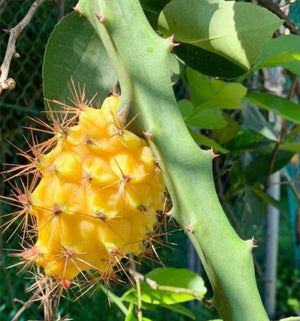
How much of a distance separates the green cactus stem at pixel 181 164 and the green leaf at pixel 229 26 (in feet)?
0.33

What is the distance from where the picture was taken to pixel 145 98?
0.43 metres

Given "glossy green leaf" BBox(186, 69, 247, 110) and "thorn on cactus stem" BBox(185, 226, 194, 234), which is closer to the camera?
"thorn on cactus stem" BBox(185, 226, 194, 234)

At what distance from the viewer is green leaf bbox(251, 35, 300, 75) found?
68 centimetres

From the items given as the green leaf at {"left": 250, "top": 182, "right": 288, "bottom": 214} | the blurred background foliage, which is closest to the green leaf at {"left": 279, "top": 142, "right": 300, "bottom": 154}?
the green leaf at {"left": 250, "top": 182, "right": 288, "bottom": 214}

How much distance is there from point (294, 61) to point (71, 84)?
25 cm

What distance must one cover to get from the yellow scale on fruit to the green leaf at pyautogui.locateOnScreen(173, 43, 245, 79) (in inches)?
5.5

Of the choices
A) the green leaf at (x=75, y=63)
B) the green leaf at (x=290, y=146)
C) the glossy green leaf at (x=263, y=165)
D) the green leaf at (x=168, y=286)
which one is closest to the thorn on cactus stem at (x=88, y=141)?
the green leaf at (x=75, y=63)

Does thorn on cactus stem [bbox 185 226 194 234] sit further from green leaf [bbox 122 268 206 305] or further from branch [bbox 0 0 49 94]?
green leaf [bbox 122 268 206 305]

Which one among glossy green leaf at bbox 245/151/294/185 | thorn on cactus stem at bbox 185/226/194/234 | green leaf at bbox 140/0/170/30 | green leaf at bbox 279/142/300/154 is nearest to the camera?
thorn on cactus stem at bbox 185/226/194/234

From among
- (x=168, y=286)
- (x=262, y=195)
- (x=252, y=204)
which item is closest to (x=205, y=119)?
(x=168, y=286)

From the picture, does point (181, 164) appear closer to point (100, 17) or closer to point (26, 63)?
point (100, 17)

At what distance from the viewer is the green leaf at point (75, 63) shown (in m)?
0.59

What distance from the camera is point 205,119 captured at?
917mm

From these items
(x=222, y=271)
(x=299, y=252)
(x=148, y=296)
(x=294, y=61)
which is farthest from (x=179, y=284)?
(x=299, y=252)
